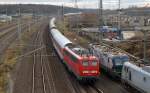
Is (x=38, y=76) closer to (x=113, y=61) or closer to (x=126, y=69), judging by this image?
(x=113, y=61)

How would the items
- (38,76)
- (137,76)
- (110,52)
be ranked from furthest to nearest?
(110,52) < (38,76) < (137,76)

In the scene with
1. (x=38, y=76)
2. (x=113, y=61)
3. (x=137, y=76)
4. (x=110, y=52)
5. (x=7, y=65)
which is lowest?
(x=38, y=76)

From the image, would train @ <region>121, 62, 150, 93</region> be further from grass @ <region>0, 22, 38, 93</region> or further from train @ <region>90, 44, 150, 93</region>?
grass @ <region>0, 22, 38, 93</region>

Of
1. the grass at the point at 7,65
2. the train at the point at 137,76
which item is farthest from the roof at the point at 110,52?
the grass at the point at 7,65

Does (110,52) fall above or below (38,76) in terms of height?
above

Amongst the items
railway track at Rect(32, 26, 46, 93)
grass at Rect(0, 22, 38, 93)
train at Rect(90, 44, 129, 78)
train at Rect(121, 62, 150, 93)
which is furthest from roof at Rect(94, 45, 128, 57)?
grass at Rect(0, 22, 38, 93)

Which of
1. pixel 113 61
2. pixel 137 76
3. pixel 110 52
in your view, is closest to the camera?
pixel 137 76

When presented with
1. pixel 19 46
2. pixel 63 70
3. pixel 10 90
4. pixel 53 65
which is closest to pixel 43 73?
pixel 63 70

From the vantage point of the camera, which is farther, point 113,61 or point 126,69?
point 113,61

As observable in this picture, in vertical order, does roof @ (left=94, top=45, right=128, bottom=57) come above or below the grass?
above

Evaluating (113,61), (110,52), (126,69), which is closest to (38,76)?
(110,52)

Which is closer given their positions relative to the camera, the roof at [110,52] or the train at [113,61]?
the train at [113,61]

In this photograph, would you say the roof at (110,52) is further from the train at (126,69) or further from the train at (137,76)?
the train at (137,76)

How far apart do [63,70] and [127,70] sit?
13346 mm
